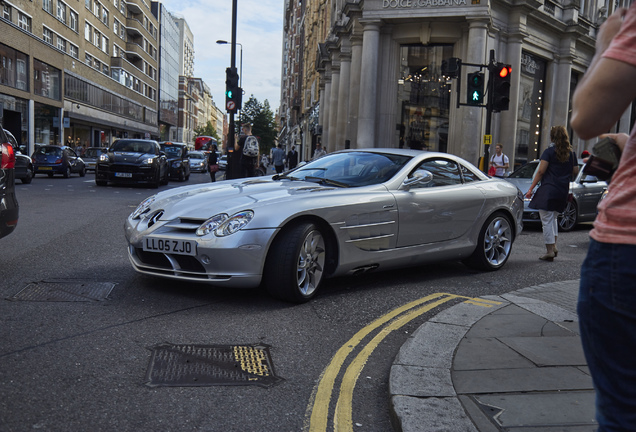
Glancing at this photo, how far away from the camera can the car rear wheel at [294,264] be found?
5012 mm

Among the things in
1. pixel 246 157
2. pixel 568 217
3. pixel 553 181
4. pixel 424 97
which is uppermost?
pixel 424 97

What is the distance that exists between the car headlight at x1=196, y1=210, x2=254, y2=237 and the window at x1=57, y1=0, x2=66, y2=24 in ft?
161

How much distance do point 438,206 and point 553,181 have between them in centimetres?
273

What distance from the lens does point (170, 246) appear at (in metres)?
5.04

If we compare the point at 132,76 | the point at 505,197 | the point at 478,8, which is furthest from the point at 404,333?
the point at 132,76

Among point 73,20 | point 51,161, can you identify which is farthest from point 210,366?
point 73,20

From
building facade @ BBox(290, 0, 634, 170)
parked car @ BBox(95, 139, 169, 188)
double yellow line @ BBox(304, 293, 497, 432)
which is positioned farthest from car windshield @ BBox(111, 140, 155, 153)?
double yellow line @ BBox(304, 293, 497, 432)

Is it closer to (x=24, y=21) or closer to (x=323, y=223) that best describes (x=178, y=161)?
(x=24, y=21)

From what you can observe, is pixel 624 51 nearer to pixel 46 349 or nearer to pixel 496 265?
pixel 46 349

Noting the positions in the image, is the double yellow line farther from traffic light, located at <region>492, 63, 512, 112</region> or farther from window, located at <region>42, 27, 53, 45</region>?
window, located at <region>42, 27, 53, 45</region>

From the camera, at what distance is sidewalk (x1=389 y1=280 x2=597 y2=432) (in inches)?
113

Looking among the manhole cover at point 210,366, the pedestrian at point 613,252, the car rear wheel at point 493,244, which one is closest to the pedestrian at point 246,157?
the car rear wheel at point 493,244

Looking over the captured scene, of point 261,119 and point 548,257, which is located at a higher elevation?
point 261,119

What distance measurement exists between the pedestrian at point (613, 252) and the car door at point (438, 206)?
4489 millimetres
